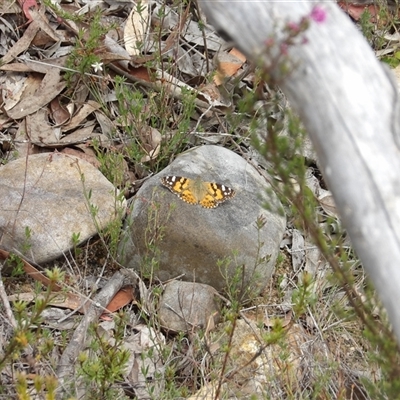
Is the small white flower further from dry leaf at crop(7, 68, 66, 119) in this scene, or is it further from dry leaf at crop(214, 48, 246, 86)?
dry leaf at crop(214, 48, 246, 86)

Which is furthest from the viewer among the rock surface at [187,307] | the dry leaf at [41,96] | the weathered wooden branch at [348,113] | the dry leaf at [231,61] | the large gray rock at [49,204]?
the dry leaf at [231,61]

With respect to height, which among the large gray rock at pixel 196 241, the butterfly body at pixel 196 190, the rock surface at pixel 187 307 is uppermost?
the butterfly body at pixel 196 190

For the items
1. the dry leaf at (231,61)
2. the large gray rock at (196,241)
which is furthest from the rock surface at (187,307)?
the dry leaf at (231,61)

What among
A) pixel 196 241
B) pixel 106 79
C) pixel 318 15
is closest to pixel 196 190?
pixel 196 241

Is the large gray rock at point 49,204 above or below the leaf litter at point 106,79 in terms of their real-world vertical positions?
below

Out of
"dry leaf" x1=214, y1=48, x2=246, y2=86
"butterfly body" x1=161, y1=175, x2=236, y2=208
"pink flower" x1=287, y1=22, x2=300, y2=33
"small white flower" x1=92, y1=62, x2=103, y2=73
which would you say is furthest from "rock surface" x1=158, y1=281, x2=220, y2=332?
"pink flower" x1=287, y1=22, x2=300, y2=33

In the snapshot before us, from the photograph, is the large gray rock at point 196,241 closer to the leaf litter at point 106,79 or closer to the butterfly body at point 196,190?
the butterfly body at point 196,190

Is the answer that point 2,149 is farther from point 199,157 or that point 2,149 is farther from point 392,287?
point 392,287

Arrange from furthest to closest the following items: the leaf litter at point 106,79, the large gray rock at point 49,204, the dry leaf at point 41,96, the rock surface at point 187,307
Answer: the dry leaf at point 41,96 < the leaf litter at point 106,79 < the large gray rock at point 49,204 < the rock surface at point 187,307
